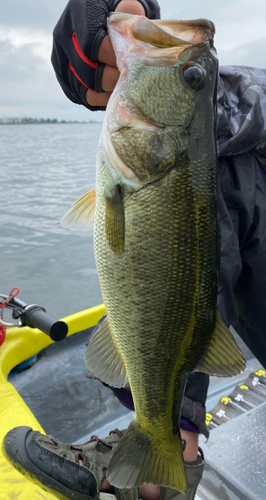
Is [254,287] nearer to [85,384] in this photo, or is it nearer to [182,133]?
[182,133]

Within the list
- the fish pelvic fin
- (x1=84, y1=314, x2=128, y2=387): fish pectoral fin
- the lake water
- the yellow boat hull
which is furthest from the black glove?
the lake water

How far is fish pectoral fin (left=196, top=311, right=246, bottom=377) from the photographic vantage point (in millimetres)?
1253

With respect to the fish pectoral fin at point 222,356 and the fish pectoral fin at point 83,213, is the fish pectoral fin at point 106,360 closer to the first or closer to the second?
the fish pectoral fin at point 222,356

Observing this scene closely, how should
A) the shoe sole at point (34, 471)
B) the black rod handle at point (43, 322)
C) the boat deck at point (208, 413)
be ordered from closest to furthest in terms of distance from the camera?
the shoe sole at point (34, 471) → the boat deck at point (208, 413) → the black rod handle at point (43, 322)

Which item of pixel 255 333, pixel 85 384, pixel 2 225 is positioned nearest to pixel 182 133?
pixel 255 333

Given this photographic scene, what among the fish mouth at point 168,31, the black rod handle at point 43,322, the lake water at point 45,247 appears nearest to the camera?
the fish mouth at point 168,31

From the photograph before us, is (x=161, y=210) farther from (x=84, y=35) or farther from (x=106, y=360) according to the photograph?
(x=84, y=35)

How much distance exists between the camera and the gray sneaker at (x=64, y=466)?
5.33 feet

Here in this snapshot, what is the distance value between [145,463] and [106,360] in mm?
375

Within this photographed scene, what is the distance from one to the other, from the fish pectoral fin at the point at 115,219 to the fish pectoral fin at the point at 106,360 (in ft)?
1.07

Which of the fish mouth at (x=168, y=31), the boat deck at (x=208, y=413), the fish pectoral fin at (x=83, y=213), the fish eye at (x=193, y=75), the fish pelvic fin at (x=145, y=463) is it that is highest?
the fish mouth at (x=168, y=31)

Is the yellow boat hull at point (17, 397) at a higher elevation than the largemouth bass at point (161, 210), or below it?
below

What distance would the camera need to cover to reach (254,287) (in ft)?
6.16

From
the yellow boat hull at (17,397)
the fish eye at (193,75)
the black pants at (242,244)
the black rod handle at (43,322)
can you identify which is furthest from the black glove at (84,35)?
the yellow boat hull at (17,397)
